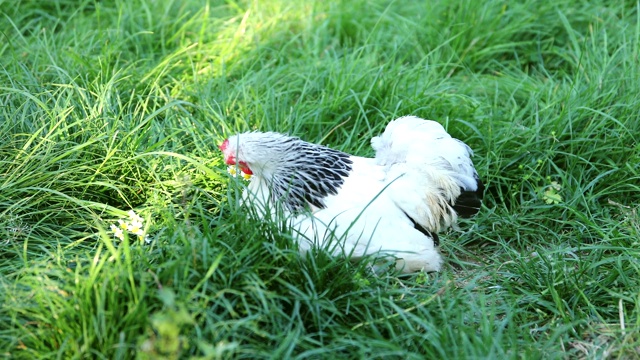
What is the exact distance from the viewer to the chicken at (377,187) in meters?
3.50

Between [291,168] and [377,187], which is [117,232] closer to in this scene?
[291,168]

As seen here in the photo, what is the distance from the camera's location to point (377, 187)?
11.9ft

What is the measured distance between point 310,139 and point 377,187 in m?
1.02

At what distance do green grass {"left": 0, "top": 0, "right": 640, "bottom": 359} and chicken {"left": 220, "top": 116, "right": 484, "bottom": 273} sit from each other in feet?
0.54

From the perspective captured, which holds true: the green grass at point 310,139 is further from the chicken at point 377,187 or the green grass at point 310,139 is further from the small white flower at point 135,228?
the chicken at point 377,187

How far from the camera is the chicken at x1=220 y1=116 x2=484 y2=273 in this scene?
350cm

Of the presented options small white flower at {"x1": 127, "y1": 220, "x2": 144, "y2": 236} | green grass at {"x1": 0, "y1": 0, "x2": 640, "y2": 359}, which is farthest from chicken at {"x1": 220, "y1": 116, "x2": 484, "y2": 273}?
small white flower at {"x1": 127, "y1": 220, "x2": 144, "y2": 236}

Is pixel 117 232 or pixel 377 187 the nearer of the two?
pixel 117 232

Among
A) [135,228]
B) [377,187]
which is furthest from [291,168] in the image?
[135,228]

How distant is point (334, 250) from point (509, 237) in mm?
1384

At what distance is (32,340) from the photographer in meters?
2.74

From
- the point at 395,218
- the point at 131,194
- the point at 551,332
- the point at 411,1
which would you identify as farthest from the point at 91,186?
the point at 411,1

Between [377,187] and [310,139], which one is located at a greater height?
[377,187]

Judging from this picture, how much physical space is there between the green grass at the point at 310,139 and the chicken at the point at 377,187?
166 millimetres
